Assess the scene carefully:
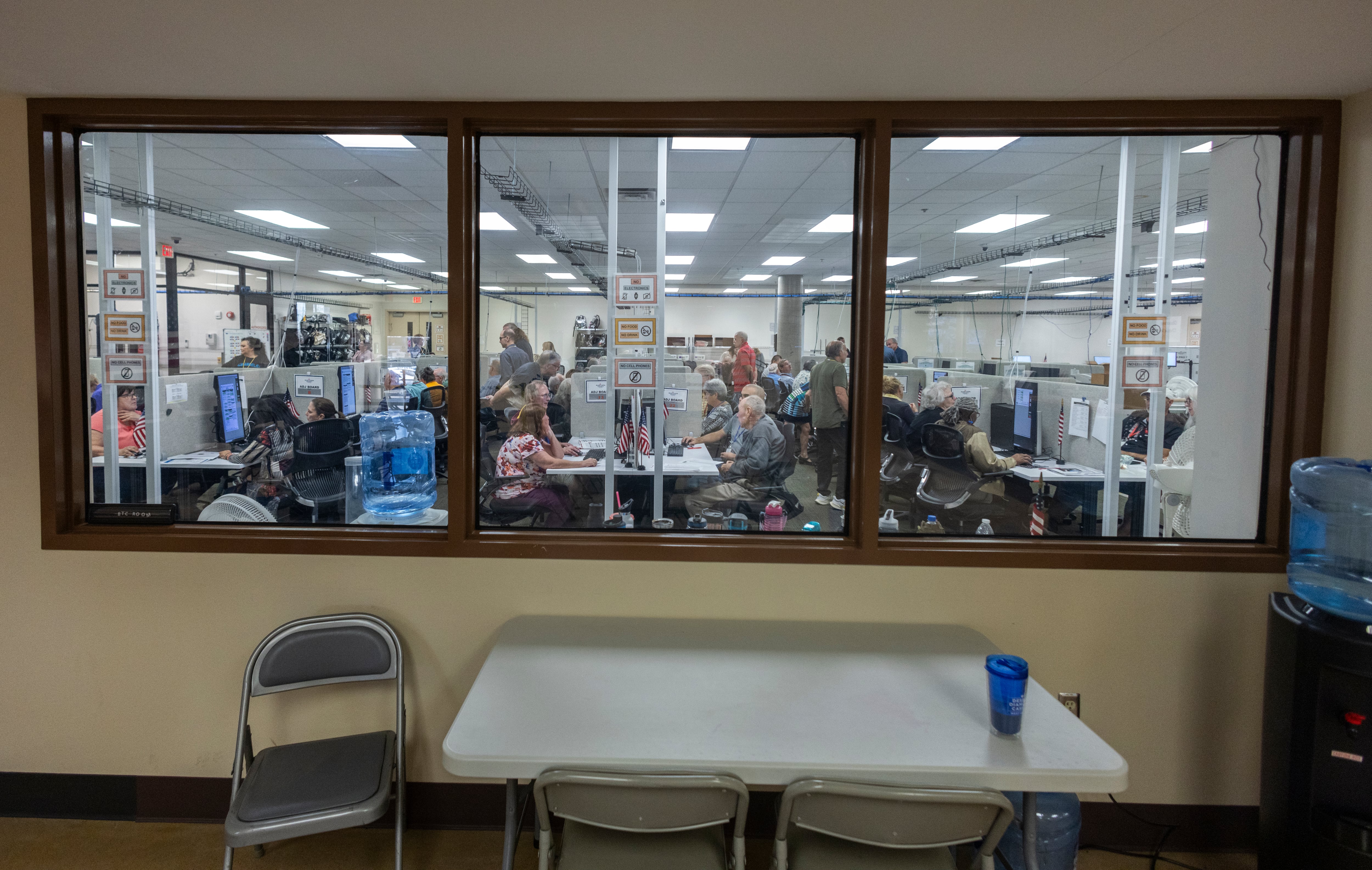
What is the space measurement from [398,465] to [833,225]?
563 cm

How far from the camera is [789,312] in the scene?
42.7 feet

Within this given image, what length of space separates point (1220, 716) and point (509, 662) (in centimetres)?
206

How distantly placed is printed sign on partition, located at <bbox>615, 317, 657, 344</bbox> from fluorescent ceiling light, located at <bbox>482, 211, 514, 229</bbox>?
515 cm

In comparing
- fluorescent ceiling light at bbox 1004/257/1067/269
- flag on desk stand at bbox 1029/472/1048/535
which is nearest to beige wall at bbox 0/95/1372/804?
flag on desk stand at bbox 1029/472/1048/535

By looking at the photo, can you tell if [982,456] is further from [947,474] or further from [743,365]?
[743,365]

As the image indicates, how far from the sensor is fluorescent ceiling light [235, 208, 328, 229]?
757cm

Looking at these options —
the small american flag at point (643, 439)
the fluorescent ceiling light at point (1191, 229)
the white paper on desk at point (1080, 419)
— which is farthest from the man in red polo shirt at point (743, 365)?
→ the fluorescent ceiling light at point (1191, 229)

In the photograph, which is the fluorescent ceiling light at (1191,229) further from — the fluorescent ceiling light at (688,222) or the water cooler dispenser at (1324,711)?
the water cooler dispenser at (1324,711)

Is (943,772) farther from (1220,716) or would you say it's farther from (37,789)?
(37,789)

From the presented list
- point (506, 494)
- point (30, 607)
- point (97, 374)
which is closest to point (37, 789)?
point (30, 607)

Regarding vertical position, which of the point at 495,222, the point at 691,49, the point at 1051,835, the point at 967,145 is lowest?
the point at 1051,835

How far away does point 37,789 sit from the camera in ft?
7.04

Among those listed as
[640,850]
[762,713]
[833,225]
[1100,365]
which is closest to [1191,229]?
[1100,365]

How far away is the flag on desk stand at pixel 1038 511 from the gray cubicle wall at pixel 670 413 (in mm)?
2272
